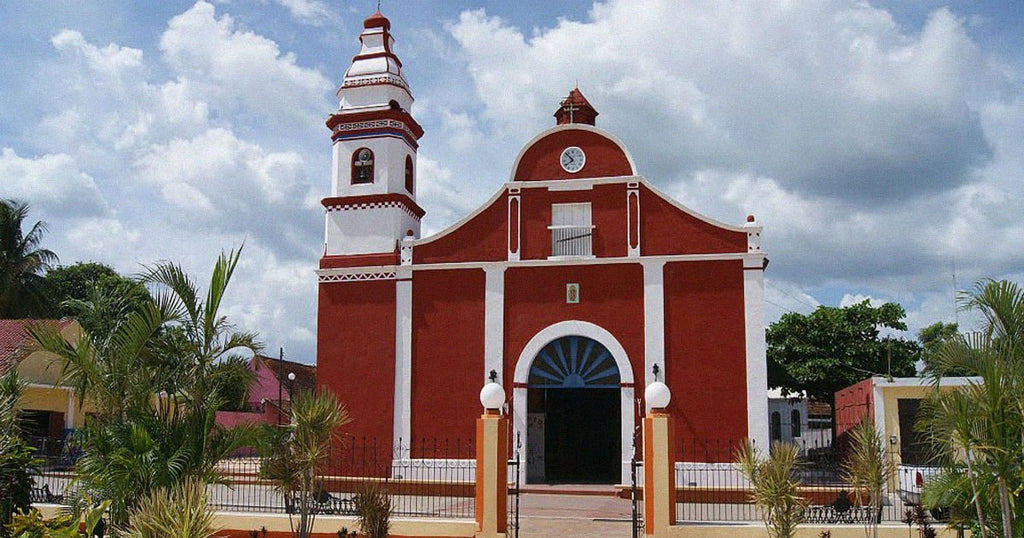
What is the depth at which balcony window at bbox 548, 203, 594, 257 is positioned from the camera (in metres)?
20.3

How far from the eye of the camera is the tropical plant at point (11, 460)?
999 centimetres

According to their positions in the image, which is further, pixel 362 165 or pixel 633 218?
pixel 362 165

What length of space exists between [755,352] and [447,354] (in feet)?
22.3

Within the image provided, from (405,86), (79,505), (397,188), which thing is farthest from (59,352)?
(405,86)

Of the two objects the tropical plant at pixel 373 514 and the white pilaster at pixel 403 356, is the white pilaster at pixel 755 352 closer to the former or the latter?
the white pilaster at pixel 403 356

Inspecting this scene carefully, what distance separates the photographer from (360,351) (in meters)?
20.9

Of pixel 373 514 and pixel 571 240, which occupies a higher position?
pixel 571 240

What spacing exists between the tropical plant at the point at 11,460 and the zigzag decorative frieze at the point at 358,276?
10419 mm

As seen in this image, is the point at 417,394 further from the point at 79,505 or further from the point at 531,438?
the point at 79,505

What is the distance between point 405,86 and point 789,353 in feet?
57.1

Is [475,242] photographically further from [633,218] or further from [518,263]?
[633,218]

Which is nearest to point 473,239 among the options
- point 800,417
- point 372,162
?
point 372,162

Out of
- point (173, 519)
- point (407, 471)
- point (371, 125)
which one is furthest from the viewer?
point (371, 125)

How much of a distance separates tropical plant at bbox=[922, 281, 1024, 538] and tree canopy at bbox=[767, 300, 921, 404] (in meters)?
21.6
